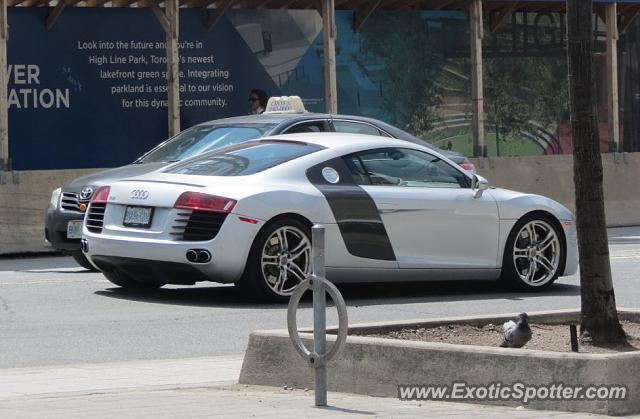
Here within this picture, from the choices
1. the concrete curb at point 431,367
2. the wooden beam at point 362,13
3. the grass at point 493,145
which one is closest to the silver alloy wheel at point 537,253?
the concrete curb at point 431,367

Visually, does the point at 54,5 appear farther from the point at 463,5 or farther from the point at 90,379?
the point at 90,379

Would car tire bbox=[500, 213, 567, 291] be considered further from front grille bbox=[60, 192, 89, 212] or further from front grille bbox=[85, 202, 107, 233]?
front grille bbox=[60, 192, 89, 212]

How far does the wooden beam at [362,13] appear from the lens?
2614 cm

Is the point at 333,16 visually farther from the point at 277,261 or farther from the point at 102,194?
the point at 277,261

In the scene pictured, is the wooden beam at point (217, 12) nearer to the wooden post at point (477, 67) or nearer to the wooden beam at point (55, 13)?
the wooden beam at point (55, 13)

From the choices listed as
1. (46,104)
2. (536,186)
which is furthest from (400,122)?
(46,104)

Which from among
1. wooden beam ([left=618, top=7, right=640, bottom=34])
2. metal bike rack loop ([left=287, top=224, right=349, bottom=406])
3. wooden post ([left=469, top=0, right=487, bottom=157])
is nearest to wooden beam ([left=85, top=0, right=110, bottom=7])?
wooden post ([left=469, top=0, right=487, bottom=157])

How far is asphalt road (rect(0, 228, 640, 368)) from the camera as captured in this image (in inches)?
399

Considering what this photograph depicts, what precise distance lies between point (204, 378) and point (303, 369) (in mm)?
766

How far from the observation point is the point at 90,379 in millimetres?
8672

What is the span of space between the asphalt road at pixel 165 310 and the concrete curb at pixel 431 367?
5.19 feet

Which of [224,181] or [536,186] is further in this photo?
[536,186]

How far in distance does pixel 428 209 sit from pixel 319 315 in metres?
5.63

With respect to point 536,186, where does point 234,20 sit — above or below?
above
